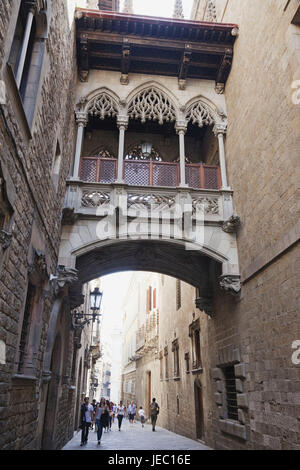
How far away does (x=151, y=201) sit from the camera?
27.7 ft

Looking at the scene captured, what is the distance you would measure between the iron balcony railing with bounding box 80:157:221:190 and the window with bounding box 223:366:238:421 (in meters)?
4.42

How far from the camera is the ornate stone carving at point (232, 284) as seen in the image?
7.93 m

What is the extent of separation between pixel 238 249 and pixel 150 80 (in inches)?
195

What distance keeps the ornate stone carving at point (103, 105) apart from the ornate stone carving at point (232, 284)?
4848mm

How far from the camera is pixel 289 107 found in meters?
5.91

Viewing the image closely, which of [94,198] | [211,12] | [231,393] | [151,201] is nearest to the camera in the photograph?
[94,198]

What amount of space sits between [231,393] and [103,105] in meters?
7.57

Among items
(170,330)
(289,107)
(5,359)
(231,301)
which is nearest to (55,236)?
(5,359)

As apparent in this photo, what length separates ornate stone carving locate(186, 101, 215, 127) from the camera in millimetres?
9477

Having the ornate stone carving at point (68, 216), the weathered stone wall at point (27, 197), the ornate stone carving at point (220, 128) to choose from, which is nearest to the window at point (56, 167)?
the weathered stone wall at point (27, 197)

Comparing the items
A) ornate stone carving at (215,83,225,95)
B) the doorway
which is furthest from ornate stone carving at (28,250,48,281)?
the doorway

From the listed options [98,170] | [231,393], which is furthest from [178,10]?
[231,393]

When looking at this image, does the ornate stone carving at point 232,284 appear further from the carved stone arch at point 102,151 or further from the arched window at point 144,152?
the carved stone arch at point 102,151

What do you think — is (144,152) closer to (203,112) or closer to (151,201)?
(203,112)
